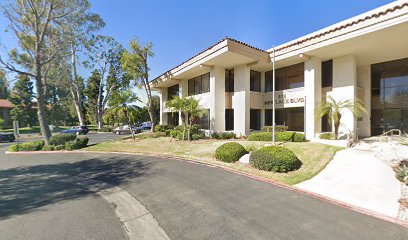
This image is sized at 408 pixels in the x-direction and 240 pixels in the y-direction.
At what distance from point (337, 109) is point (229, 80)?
9343mm

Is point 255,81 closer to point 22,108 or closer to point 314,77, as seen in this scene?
point 314,77

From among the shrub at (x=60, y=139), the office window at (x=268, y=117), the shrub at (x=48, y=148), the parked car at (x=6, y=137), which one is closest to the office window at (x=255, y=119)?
the office window at (x=268, y=117)

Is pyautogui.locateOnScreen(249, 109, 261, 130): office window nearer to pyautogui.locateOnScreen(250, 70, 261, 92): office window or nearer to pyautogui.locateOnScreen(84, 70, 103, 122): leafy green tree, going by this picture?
pyautogui.locateOnScreen(250, 70, 261, 92): office window

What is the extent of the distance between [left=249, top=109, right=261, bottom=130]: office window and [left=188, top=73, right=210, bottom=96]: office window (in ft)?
16.5

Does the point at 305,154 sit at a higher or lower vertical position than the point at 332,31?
lower

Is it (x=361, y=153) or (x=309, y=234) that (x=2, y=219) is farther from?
(x=361, y=153)

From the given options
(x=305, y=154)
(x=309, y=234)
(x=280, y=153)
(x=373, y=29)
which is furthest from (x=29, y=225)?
(x=373, y=29)

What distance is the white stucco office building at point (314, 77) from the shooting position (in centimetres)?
1181

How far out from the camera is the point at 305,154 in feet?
32.7

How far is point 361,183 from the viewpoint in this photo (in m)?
6.76

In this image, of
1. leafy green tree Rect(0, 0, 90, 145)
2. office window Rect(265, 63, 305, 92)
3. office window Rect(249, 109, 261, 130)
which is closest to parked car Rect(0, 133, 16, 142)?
leafy green tree Rect(0, 0, 90, 145)

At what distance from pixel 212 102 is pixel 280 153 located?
9.99 meters

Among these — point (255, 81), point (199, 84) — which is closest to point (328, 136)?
point (255, 81)

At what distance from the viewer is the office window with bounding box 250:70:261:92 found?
723 inches
